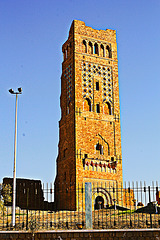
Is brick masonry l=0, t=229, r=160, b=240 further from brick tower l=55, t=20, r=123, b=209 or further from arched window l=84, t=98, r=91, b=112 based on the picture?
arched window l=84, t=98, r=91, b=112

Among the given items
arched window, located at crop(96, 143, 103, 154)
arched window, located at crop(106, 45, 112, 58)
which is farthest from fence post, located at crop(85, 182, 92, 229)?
arched window, located at crop(106, 45, 112, 58)

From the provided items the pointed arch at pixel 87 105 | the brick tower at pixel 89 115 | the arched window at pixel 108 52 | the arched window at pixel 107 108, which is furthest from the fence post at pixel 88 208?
the arched window at pixel 108 52

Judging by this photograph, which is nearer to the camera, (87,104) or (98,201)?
(98,201)

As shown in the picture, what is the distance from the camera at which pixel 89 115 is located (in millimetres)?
29312

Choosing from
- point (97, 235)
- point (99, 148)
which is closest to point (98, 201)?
point (99, 148)

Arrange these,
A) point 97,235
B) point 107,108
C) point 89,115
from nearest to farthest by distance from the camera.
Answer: point 97,235, point 89,115, point 107,108

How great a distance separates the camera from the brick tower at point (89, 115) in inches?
1095

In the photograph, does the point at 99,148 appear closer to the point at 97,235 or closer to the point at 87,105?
the point at 87,105

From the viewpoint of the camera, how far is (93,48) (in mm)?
31453

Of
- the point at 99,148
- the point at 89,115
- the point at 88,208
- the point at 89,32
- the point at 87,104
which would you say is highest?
the point at 89,32

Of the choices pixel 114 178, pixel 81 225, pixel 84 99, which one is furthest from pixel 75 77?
pixel 81 225

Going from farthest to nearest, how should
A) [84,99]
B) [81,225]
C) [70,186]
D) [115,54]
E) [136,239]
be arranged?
[115,54]
[84,99]
[70,186]
[81,225]
[136,239]

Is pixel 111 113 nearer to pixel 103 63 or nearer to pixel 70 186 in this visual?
pixel 103 63

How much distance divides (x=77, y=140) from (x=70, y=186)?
3503mm
